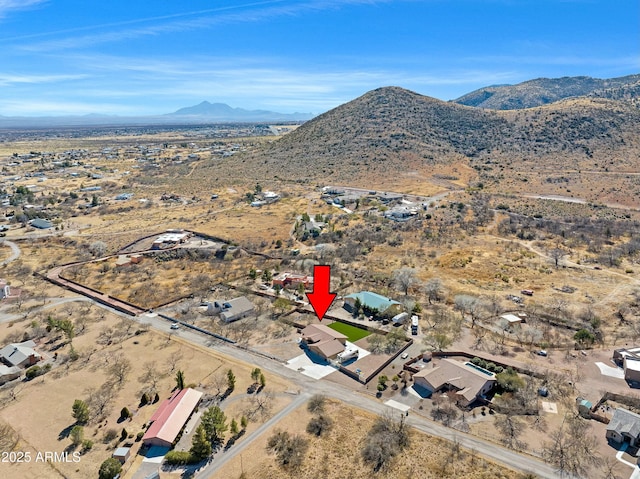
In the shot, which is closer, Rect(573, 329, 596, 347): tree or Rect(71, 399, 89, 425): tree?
Rect(71, 399, 89, 425): tree

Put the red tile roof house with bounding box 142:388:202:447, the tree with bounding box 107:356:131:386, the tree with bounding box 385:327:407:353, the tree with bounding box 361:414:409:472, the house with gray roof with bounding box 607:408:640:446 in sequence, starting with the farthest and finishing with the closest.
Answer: the tree with bounding box 385:327:407:353
the tree with bounding box 107:356:131:386
the red tile roof house with bounding box 142:388:202:447
the house with gray roof with bounding box 607:408:640:446
the tree with bounding box 361:414:409:472

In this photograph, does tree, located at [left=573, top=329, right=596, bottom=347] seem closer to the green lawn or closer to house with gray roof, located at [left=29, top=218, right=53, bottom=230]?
the green lawn

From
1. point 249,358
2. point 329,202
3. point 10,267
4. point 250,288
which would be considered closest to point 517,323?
point 249,358

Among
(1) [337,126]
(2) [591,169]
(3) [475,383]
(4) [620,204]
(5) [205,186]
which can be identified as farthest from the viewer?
(1) [337,126]

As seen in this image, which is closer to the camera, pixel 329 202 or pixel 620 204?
pixel 620 204

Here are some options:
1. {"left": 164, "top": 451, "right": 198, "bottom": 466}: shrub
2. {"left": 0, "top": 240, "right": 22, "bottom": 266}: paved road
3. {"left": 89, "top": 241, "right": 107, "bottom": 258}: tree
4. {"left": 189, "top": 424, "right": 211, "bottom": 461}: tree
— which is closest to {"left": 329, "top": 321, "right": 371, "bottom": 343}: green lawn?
{"left": 189, "top": 424, "right": 211, "bottom": 461}: tree

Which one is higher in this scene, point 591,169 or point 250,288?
point 591,169

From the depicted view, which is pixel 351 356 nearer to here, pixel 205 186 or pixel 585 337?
pixel 585 337

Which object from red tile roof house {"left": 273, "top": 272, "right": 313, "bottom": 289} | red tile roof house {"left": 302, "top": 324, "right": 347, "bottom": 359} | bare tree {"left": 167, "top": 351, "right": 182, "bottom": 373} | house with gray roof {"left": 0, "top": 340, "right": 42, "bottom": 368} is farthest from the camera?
red tile roof house {"left": 273, "top": 272, "right": 313, "bottom": 289}
